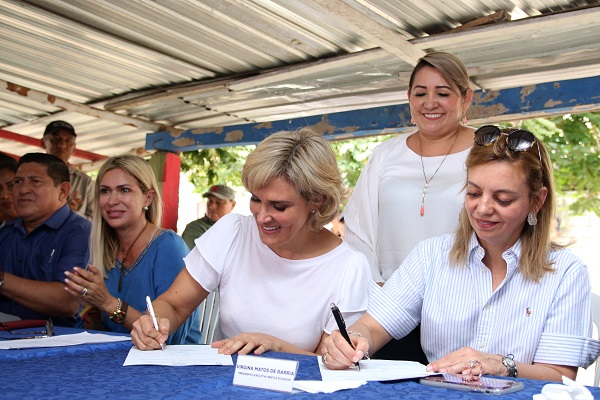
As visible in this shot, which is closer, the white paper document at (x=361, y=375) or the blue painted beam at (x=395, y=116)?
the white paper document at (x=361, y=375)

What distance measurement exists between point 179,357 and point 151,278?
1207 mm

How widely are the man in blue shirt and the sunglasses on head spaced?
2.10 metres

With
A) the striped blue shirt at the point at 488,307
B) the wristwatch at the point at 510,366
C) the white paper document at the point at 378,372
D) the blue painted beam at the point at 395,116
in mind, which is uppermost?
the blue painted beam at the point at 395,116

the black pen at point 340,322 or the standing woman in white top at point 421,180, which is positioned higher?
the standing woman in white top at point 421,180

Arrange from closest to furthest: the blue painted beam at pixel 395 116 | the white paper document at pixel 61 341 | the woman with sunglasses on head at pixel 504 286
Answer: the woman with sunglasses on head at pixel 504 286 → the white paper document at pixel 61 341 → the blue painted beam at pixel 395 116

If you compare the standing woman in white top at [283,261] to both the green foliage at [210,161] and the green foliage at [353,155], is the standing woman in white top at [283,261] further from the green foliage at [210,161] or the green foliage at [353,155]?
the green foliage at [353,155]

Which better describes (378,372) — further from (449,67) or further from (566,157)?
(566,157)

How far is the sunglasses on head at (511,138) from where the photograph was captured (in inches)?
84.0

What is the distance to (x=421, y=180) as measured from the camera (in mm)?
3107

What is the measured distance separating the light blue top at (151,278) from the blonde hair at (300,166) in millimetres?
838

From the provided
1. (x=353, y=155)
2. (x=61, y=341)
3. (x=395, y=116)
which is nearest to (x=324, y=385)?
(x=61, y=341)

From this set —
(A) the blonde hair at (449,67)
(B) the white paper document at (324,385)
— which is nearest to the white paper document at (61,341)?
(B) the white paper document at (324,385)

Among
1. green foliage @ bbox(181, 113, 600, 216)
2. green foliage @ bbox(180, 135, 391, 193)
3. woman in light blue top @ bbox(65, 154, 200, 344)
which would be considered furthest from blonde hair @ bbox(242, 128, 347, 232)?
green foliage @ bbox(180, 135, 391, 193)

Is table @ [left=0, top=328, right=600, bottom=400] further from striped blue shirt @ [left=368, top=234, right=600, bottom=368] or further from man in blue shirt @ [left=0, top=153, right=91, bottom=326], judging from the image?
man in blue shirt @ [left=0, top=153, right=91, bottom=326]
